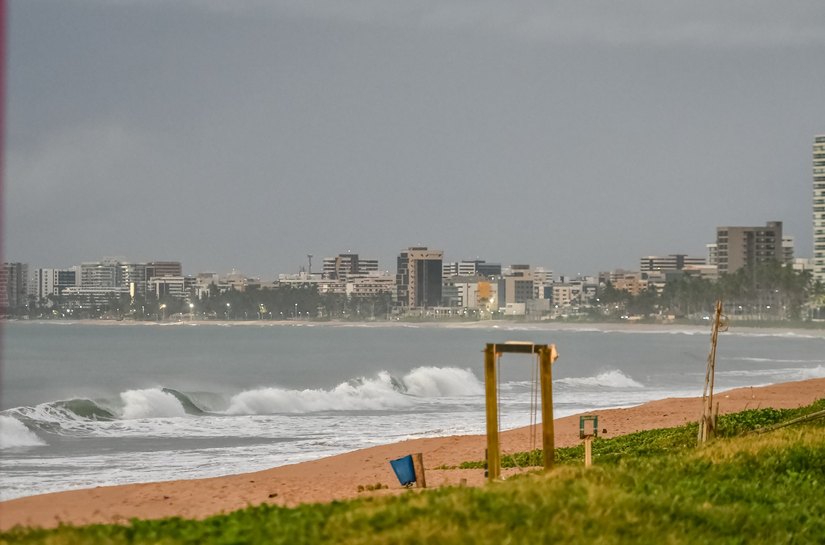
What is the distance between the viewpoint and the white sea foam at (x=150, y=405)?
150ft

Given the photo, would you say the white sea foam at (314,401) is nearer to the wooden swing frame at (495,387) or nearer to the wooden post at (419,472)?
the wooden post at (419,472)

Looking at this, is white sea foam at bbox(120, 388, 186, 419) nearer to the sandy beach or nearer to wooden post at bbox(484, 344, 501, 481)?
the sandy beach

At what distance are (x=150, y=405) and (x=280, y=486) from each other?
2976 cm

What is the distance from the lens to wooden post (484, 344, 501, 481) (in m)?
12.0

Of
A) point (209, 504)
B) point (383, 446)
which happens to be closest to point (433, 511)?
point (209, 504)

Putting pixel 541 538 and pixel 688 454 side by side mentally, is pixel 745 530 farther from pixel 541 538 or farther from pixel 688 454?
pixel 688 454

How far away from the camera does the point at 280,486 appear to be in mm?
18344

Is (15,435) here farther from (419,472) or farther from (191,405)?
(419,472)

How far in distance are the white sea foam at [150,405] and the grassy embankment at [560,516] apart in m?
35.5

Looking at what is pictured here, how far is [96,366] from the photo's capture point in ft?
307

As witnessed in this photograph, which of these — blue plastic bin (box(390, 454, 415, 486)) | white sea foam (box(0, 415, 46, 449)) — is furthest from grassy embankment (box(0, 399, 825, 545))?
white sea foam (box(0, 415, 46, 449))

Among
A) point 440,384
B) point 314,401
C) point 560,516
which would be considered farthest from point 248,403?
point 560,516

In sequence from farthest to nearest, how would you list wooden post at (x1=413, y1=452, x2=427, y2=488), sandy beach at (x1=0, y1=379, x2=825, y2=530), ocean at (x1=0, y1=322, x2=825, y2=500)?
ocean at (x1=0, y1=322, x2=825, y2=500) → sandy beach at (x1=0, y1=379, x2=825, y2=530) → wooden post at (x1=413, y1=452, x2=427, y2=488)

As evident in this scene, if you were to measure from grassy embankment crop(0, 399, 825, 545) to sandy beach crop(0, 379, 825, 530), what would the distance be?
1.38 m
